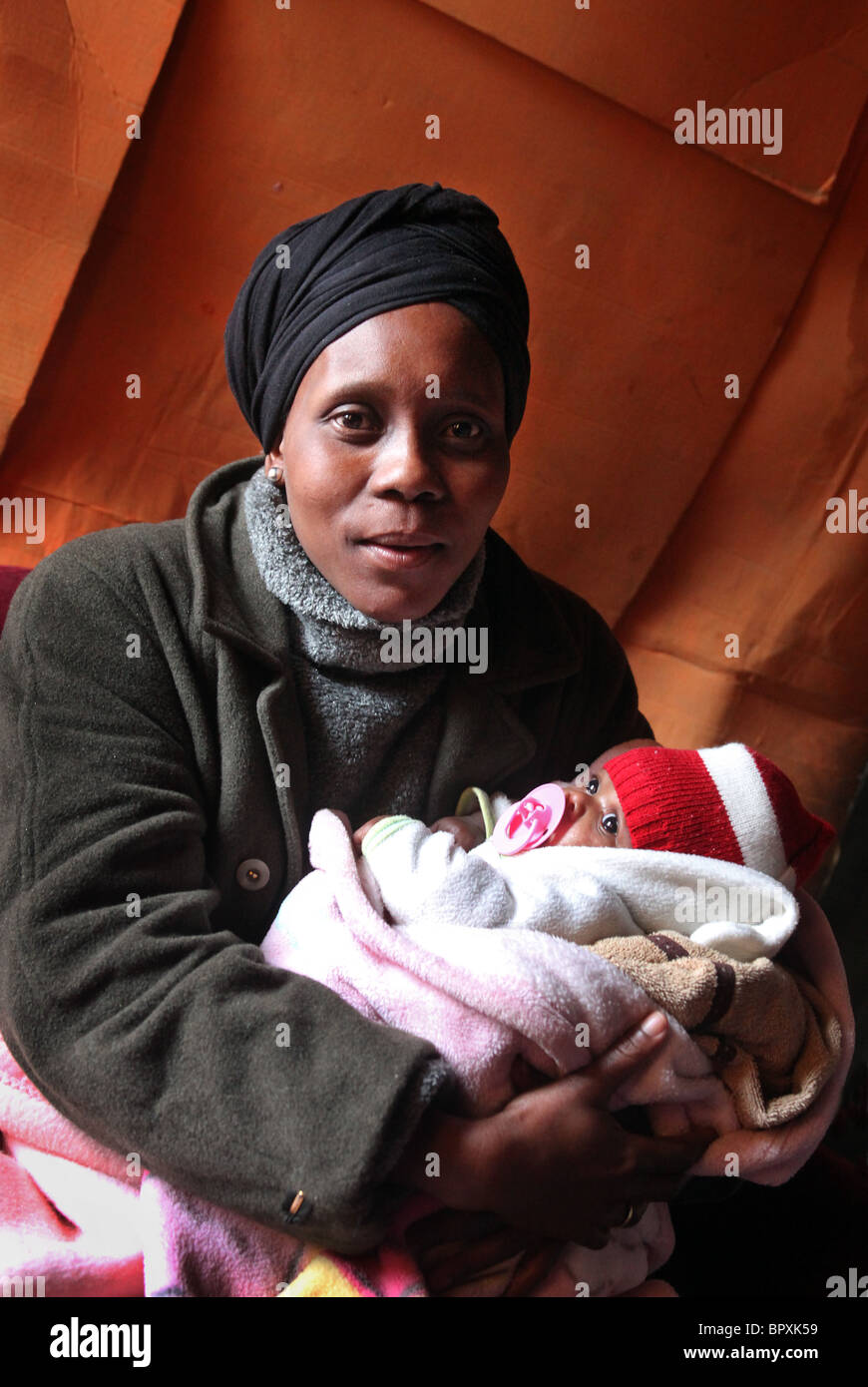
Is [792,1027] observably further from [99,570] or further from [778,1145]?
[99,570]

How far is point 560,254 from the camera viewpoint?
5.82 feet

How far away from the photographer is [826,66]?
5.70 ft

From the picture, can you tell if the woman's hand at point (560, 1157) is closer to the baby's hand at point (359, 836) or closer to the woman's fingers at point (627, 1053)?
the woman's fingers at point (627, 1053)

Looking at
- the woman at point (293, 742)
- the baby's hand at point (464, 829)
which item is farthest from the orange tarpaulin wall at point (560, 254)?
the baby's hand at point (464, 829)

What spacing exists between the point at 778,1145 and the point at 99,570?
94cm

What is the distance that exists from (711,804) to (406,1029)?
0.44 meters

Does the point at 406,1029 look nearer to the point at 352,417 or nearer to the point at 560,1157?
the point at 560,1157

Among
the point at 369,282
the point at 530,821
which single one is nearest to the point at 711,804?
the point at 530,821

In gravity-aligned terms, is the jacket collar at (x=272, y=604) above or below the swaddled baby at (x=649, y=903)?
above

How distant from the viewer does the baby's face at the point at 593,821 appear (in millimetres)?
1288

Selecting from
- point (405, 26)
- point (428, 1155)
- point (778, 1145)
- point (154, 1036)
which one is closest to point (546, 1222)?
point (428, 1155)

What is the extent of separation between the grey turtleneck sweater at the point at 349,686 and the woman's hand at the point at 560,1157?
445 mm

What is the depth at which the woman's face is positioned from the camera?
3.89 ft

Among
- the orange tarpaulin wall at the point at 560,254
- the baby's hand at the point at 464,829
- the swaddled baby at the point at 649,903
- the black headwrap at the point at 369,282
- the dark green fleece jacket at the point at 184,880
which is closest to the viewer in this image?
the dark green fleece jacket at the point at 184,880
